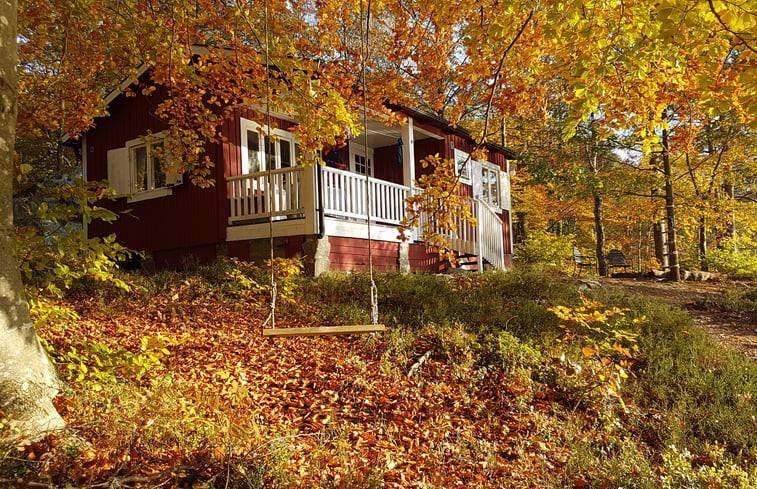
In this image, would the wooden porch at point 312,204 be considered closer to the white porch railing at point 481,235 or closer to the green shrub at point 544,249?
the white porch railing at point 481,235

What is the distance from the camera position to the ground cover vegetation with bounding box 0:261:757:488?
9.93 feet

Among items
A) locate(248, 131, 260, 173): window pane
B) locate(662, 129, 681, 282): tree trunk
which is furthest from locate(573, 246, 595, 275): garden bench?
locate(248, 131, 260, 173): window pane

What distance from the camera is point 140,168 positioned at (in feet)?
37.8

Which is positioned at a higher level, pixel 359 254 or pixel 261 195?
pixel 261 195

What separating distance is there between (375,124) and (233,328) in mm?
7338

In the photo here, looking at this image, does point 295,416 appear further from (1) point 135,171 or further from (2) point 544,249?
(2) point 544,249

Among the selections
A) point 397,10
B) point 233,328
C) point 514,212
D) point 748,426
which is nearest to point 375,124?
point 397,10

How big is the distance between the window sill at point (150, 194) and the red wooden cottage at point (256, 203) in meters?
0.02

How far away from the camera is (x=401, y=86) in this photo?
1958cm

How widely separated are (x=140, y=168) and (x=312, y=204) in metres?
5.16

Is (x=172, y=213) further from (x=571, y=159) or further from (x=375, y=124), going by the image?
(x=571, y=159)

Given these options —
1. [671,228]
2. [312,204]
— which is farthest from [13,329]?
[671,228]

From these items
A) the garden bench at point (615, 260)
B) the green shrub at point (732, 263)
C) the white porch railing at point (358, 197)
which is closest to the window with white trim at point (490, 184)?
the white porch railing at point (358, 197)

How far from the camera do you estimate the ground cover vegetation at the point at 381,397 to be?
303 cm
